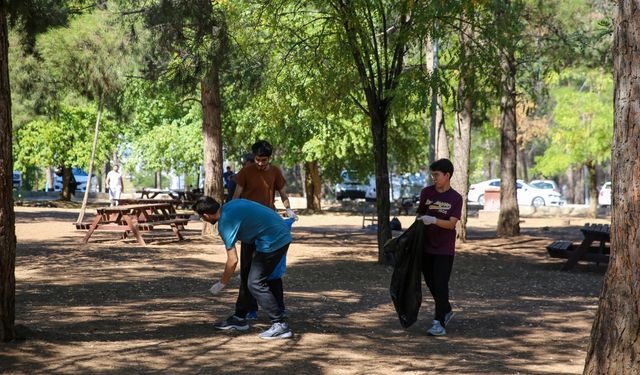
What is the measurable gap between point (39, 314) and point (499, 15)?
33.0 ft

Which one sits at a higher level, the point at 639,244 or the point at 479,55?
the point at 479,55

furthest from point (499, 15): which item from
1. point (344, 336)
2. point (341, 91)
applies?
point (344, 336)

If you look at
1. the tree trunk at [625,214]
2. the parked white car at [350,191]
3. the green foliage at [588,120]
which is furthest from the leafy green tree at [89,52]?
the parked white car at [350,191]

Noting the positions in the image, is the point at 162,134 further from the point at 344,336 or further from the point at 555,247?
the point at 344,336

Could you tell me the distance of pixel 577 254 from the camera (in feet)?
52.1

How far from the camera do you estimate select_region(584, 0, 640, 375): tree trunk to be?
585 centimetres

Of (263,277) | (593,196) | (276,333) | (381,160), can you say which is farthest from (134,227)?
(593,196)

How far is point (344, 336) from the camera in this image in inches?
351

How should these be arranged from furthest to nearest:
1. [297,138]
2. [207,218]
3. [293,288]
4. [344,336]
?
[297,138] → [293,288] → [344,336] → [207,218]

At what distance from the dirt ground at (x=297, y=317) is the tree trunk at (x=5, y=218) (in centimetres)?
23

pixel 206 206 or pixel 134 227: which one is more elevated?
pixel 206 206

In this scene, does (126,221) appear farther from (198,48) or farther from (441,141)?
(441,141)

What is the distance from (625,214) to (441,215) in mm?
3253

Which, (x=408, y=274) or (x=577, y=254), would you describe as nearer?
(x=408, y=274)
